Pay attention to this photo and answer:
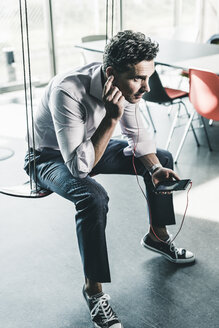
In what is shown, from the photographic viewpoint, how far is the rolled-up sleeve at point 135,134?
2.44 metres

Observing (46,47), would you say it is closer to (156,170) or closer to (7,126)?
(7,126)

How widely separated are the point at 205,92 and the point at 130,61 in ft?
5.81

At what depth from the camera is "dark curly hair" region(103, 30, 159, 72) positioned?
1.98m

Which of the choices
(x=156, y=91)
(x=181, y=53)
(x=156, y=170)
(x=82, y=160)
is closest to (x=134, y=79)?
(x=82, y=160)

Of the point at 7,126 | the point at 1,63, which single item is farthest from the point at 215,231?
the point at 1,63

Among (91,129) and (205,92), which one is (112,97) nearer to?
(91,129)

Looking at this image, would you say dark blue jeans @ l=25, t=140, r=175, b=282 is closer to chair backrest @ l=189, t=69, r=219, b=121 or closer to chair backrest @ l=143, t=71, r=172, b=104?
chair backrest @ l=189, t=69, r=219, b=121

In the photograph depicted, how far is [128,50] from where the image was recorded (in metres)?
1.97

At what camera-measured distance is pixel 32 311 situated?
7.20ft

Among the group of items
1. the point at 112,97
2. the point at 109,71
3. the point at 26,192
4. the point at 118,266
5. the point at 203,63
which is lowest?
the point at 118,266

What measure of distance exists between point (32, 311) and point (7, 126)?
124 inches

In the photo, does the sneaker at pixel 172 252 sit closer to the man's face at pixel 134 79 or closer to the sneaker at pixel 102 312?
the sneaker at pixel 102 312

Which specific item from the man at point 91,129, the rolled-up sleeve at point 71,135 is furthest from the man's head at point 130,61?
the rolled-up sleeve at point 71,135

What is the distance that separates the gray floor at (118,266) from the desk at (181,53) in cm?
100
